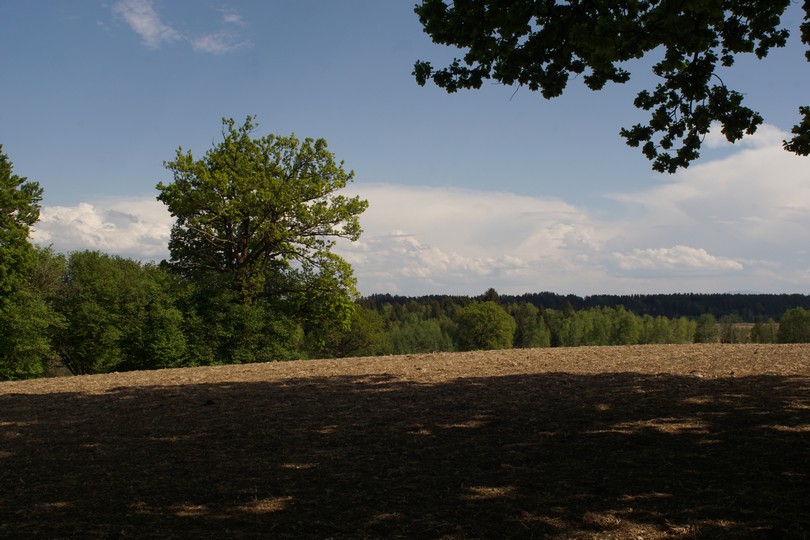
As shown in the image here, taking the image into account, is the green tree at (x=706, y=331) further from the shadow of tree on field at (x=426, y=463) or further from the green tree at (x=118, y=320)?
the shadow of tree on field at (x=426, y=463)

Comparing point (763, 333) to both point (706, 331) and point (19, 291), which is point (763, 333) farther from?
point (19, 291)

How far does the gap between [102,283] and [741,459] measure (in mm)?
36814

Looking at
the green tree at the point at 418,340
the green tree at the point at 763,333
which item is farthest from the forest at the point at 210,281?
the green tree at the point at 763,333

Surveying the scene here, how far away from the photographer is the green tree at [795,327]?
9590 cm

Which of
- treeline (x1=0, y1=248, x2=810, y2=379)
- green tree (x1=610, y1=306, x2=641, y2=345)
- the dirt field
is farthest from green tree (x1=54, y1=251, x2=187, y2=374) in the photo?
green tree (x1=610, y1=306, x2=641, y2=345)

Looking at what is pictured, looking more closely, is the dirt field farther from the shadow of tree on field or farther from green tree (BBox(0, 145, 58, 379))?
green tree (BBox(0, 145, 58, 379))

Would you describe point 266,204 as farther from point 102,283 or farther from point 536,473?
point 536,473

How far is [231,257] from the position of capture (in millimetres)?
32906

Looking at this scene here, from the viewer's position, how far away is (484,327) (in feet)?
291

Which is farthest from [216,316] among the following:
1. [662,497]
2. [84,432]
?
[662,497]

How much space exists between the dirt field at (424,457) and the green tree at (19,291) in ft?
70.7

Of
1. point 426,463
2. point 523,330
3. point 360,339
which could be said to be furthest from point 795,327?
point 426,463

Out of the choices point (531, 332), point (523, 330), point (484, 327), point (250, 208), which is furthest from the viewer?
point (523, 330)

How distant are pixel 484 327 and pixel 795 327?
54.0 m
